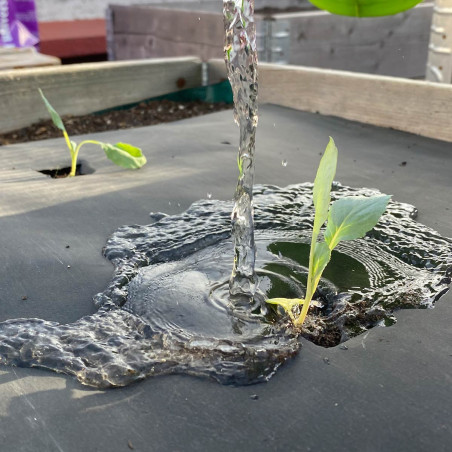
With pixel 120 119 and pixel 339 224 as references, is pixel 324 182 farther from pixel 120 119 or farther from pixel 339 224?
pixel 120 119

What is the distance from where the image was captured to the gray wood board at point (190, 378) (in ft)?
2.63

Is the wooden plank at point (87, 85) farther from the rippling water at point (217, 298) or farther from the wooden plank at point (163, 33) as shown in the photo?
the rippling water at point (217, 298)

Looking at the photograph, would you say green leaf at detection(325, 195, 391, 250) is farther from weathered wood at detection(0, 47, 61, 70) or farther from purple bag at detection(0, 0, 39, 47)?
purple bag at detection(0, 0, 39, 47)

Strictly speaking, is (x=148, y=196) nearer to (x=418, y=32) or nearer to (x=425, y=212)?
(x=425, y=212)

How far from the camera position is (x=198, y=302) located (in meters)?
1.15

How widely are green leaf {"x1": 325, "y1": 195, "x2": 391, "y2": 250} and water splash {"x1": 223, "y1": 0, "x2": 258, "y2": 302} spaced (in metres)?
0.20

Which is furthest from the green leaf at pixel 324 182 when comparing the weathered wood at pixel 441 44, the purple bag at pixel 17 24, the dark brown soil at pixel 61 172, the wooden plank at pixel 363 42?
the purple bag at pixel 17 24

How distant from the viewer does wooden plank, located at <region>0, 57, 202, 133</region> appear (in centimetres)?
251

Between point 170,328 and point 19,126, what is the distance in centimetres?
177

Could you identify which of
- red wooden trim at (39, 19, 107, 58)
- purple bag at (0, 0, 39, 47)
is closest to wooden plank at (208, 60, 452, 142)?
purple bag at (0, 0, 39, 47)

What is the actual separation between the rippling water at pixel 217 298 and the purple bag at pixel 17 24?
104 inches

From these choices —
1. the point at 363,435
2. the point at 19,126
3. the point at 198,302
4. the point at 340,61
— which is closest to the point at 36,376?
the point at 198,302

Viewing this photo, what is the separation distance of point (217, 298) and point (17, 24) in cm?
317

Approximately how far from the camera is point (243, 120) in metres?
1.24
